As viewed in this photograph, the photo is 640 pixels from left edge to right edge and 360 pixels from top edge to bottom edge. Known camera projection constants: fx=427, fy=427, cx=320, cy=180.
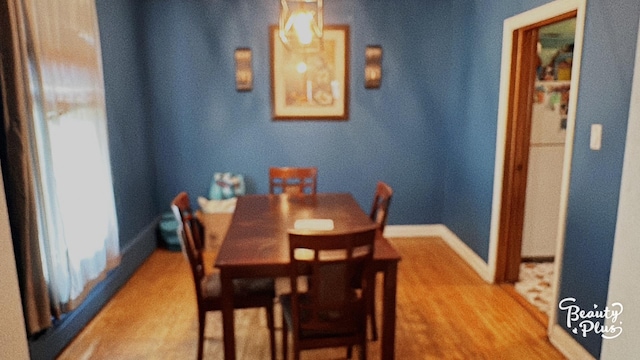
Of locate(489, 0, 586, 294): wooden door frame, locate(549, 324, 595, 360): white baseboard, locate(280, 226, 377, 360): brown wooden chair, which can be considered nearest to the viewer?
locate(280, 226, 377, 360): brown wooden chair

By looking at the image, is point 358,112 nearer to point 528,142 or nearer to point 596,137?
point 528,142

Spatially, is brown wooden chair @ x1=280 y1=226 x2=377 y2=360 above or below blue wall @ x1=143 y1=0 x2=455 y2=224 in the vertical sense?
below

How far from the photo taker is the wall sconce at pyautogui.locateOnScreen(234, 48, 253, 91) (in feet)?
13.3

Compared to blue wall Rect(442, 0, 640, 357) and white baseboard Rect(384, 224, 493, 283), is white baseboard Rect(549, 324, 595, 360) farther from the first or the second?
white baseboard Rect(384, 224, 493, 283)

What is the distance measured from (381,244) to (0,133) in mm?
1877

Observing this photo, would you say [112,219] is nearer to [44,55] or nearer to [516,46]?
[44,55]

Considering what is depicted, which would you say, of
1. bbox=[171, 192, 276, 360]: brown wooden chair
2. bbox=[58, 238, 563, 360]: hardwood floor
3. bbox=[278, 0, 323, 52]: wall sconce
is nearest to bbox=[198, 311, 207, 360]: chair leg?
bbox=[171, 192, 276, 360]: brown wooden chair

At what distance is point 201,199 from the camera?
4.12 metres

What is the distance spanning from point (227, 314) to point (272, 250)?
1.16 feet

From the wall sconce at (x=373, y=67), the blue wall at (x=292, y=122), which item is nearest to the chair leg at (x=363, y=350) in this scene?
the blue wall at (x=292, y=122)

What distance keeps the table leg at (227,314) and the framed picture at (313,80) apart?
8.27ft

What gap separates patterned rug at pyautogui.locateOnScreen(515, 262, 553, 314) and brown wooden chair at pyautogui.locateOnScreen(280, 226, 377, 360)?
68.5 inches

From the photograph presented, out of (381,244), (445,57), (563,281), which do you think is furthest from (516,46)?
(381,244)

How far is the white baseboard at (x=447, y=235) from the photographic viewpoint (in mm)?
3566
